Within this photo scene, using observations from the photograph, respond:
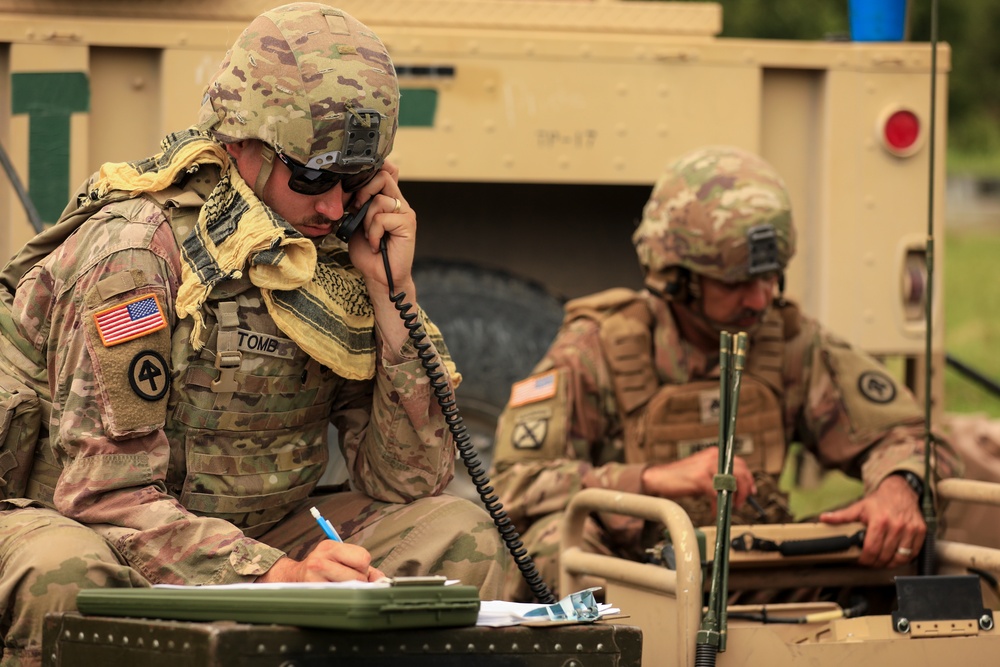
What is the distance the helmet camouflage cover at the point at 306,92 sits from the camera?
3152 mm

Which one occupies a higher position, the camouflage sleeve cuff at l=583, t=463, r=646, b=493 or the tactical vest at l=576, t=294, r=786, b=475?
the tactical vest at l=576, t=294, r=786, b=475

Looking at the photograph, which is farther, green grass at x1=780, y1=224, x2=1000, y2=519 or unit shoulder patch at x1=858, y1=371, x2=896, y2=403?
green grass at x1=780, y1=224, x2=1000, y2=519

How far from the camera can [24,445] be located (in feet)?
10.4

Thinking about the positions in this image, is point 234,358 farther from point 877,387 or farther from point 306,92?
point 877,387

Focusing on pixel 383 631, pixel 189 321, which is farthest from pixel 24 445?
pixel 383 631

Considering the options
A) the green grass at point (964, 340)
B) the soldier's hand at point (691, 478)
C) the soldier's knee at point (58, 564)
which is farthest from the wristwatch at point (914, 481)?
the soldier's knee at point (58, 564)

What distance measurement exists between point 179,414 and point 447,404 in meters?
0.55

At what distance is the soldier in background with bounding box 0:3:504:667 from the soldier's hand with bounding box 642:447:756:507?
2.69ft

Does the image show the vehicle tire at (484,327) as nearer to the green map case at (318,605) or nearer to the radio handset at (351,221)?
the radio handset at (351,221)

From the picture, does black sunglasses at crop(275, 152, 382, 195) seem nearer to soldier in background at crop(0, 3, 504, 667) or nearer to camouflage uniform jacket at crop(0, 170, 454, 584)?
soldier in background at crop(0, 3, 504, 667)

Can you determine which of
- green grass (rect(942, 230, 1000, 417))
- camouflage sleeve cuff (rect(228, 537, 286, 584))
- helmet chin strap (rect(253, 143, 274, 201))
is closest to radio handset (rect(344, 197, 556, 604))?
helmet chin strap (rect(253, 143, 274, 201))

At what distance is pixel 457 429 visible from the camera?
3422 millimetres

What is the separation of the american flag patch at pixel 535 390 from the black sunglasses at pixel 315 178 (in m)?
1.32

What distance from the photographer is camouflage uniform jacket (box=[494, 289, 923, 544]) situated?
4.40m
